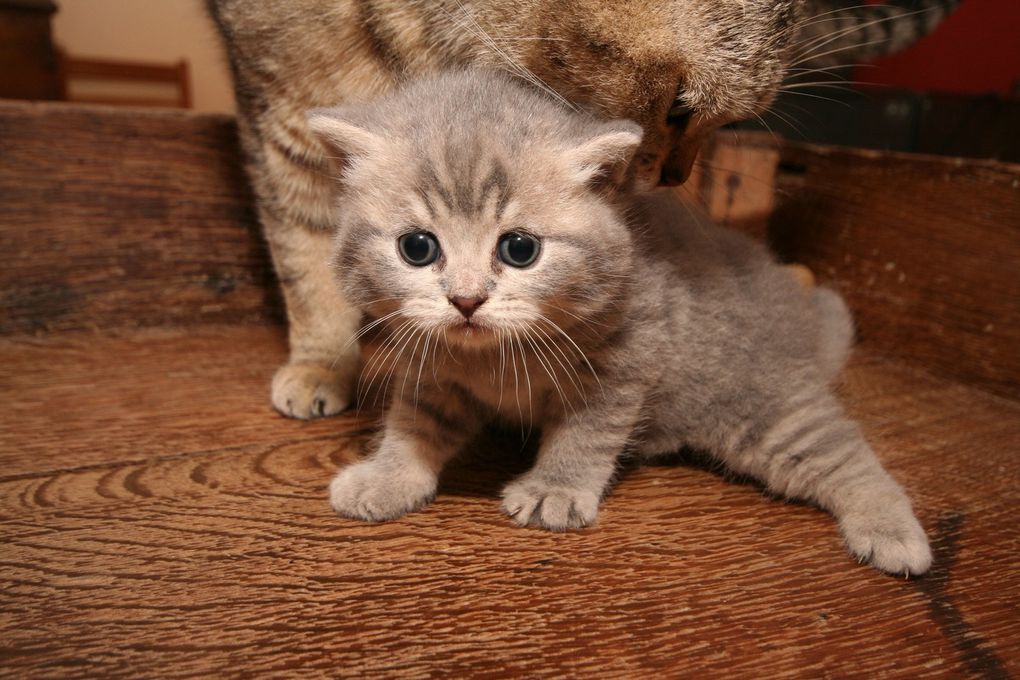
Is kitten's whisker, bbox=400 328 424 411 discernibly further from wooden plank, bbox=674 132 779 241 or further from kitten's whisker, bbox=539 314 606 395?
wooden plank, bbox=674 132 779 241

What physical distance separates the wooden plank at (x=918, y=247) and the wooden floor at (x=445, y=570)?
344 mm

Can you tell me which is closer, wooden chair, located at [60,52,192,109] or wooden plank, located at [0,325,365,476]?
wooden plank, located at [0,325,365,476]

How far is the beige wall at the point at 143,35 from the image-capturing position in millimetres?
4277

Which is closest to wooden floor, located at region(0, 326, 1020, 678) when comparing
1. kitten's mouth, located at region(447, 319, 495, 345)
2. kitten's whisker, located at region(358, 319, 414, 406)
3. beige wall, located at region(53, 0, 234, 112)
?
kitten's whisker, located at region(358, 319, 414, 406)

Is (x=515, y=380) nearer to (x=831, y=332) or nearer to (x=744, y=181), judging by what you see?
(x=831, y=332)

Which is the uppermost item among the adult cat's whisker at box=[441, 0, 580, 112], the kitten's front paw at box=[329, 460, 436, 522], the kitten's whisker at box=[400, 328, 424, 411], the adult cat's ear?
the adult cat's whisker at box=[441, 0, 580, 112]

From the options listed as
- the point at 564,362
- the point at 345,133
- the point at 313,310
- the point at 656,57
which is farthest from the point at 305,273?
the point at 656,57

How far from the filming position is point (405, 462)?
43.8 inches

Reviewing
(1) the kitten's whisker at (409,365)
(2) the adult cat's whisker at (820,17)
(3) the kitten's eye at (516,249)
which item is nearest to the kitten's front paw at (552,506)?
(1) the kitten's whisker at (409,365)

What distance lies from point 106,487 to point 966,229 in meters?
1.75

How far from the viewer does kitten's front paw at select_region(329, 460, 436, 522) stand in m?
1.05

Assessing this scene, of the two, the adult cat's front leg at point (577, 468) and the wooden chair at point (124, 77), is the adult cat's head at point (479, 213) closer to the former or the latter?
the adult cat's front leg at point (577, 468)

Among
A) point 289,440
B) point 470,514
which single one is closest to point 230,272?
point 289,440

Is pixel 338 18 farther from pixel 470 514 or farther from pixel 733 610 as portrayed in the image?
pixel 733 610
